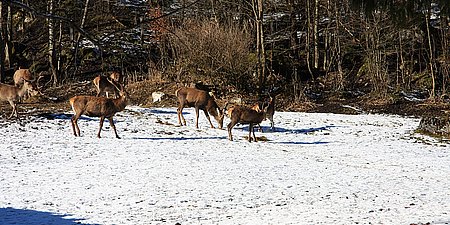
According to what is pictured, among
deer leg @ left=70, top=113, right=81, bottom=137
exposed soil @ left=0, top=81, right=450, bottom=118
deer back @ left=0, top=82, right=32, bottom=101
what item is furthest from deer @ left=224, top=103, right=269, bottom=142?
exposed soil @ left=0, top=81, right=450, bottom=118

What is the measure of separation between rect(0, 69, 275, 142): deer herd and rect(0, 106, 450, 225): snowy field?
1.69 feet

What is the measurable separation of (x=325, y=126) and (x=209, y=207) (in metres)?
10.0

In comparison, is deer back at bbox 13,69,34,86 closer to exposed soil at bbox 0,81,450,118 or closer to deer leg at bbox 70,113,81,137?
exposed soil at bbox 0,81,450,118

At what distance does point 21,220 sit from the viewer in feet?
27.7

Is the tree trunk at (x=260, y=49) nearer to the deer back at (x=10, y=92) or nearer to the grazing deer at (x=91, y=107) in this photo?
the deer back at (x=10, y=92)

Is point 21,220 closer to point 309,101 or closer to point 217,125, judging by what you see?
point 217,125

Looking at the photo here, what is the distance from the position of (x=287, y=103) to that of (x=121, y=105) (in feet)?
34.3

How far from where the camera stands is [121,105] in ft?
51.9

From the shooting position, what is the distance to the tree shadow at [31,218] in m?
8.33

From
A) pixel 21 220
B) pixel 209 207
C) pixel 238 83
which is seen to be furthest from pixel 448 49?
pixel 21 220

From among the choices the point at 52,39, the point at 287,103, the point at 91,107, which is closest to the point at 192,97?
the point at 91,107

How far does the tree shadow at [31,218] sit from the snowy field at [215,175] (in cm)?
1

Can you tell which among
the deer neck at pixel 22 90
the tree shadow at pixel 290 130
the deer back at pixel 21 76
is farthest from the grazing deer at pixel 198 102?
the deer back at pixel 21 76

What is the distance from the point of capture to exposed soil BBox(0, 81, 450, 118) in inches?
864
